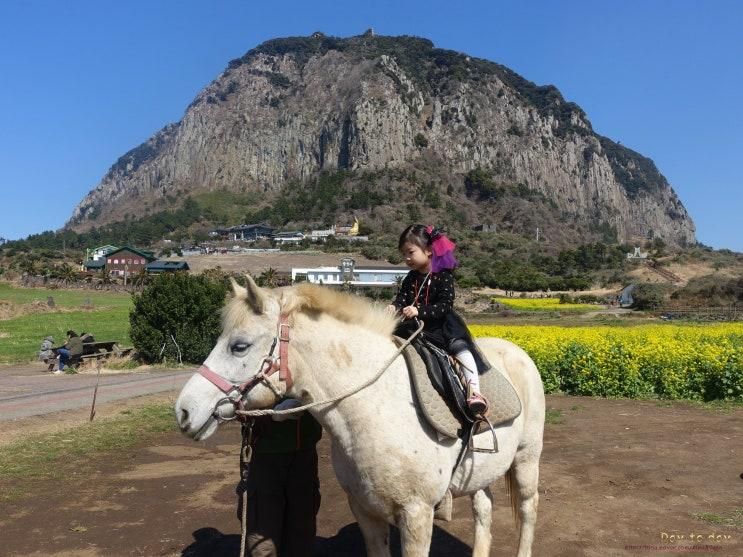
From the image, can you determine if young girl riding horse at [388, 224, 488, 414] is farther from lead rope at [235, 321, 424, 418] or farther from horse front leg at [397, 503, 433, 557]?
horse front leg at [397, 503, 433, 557]

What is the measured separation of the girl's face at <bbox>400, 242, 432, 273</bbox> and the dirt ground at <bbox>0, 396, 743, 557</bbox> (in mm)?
2846

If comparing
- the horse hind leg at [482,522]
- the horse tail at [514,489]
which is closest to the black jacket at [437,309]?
the horse tail at [514,489]

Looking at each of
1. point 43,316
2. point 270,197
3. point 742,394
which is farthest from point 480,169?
point 742,394

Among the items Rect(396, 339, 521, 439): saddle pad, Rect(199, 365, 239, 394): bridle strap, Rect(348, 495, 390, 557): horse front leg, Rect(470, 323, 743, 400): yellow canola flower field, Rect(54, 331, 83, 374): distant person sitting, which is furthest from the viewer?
Rect(54, 331, 83, 374): distant person sitting

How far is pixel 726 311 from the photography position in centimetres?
4328

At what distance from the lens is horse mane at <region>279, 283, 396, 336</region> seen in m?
3.19

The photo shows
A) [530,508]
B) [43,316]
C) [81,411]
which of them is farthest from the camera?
[43,316]

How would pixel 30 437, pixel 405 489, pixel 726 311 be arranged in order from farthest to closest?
pixel 726 311 → pixel 30 437 → pixel 405 489

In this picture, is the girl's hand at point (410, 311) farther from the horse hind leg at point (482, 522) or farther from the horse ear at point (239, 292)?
the horse hind leg at point (482, 522)

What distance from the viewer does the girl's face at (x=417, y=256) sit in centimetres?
365

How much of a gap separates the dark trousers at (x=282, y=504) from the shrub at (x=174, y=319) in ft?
49.8

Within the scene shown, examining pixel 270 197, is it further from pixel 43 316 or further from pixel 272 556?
pixel 272 556

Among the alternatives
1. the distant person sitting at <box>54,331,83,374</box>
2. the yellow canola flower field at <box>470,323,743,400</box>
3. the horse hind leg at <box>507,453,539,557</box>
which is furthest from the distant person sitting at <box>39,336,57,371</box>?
the horse hind leg at <box>507,453,539,557</box>

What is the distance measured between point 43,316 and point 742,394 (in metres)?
40.8
